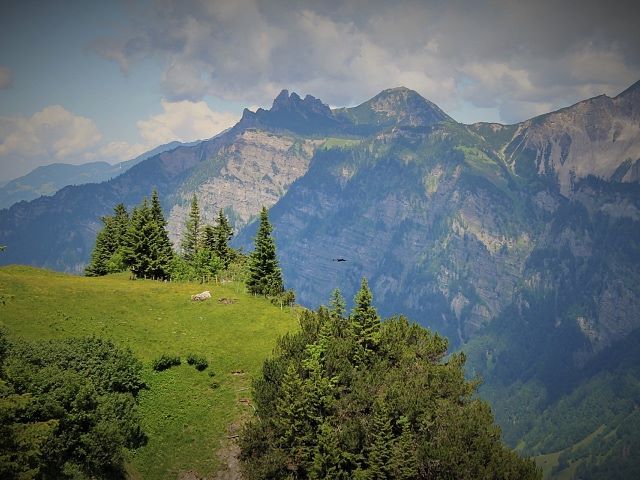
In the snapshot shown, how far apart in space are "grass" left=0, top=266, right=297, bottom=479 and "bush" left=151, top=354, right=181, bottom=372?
2.25 ft

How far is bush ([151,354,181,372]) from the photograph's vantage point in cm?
6494

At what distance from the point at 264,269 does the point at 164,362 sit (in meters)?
30.7

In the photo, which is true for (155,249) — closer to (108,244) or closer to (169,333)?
(169,333)

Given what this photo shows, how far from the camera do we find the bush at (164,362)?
64.9 metres

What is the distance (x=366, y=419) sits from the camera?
5416 cm

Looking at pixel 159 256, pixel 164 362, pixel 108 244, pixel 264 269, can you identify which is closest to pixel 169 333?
pixel 164 362

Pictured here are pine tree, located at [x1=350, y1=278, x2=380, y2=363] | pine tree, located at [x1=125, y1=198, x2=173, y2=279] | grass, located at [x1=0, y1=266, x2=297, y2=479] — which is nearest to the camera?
grass, located at [x1=0, y1=266, x2=297, y2=479]

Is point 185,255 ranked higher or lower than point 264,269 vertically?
higher

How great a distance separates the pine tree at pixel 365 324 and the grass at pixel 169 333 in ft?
47.8

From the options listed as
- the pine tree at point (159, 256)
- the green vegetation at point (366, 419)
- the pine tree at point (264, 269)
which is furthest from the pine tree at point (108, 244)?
the green vegetation at point (366, 419)

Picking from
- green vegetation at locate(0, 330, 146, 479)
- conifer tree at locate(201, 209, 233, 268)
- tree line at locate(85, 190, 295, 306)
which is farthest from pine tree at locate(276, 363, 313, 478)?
conifer tree at locate(201, 209, 233, 268)

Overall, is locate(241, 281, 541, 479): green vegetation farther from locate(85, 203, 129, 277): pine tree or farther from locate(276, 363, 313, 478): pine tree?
locate(85, 203, 129, 277): pine tree

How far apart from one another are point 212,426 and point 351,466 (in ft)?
56.6

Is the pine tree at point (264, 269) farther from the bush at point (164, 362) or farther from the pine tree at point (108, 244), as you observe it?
the pine tree at point (108, 244)
